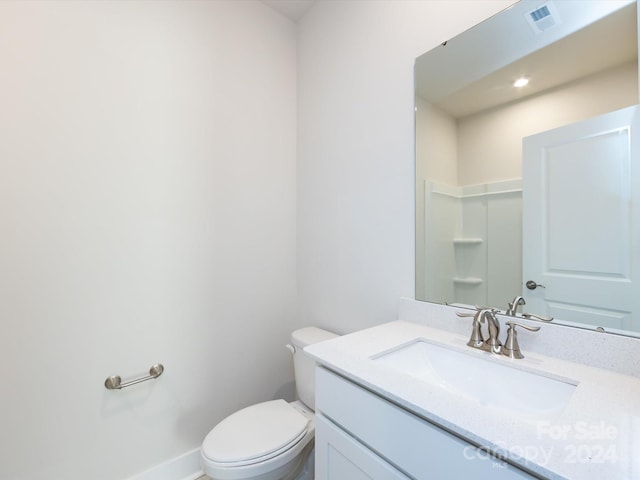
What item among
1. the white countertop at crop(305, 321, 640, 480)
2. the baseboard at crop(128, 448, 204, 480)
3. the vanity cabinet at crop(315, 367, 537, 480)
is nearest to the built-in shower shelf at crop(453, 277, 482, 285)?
the white countertop at crop(305, 321, 640, 480)

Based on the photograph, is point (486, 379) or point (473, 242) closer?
point (486, 379)

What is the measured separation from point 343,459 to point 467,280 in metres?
0.75

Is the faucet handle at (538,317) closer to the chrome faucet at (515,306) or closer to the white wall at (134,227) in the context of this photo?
the chrome faucet at (515,306)

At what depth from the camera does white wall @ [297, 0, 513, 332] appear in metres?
1.28

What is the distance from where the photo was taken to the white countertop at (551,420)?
46 cm

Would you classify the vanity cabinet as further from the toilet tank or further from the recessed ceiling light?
the recessed ceiling light

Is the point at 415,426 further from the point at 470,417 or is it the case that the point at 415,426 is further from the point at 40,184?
the point at 40,184

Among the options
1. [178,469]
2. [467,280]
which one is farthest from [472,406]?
[178,469]

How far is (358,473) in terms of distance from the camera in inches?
30.8

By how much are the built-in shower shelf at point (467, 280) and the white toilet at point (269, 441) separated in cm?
73

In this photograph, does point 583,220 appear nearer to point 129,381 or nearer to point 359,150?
point 359,150

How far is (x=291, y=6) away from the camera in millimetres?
1792

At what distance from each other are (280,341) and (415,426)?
1317 millimetres

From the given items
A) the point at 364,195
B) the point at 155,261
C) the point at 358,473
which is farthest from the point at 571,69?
the point at 155,261
